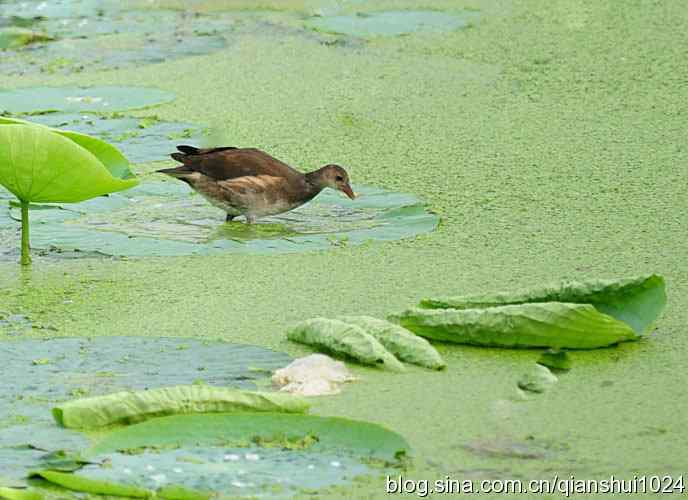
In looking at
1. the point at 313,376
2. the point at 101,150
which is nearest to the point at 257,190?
the point at 101,150

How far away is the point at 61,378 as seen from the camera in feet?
10.1

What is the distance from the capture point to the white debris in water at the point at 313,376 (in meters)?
2.97

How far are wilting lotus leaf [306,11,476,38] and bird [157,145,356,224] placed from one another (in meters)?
2.49

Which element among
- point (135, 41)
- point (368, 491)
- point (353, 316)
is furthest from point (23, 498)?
point (135, 41)

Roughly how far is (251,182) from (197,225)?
0.22m

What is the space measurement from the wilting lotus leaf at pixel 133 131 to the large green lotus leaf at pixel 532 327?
6.99 ft

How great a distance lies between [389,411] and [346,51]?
4.15 meters

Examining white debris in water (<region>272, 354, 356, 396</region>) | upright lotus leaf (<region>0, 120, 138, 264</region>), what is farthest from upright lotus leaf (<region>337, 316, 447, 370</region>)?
upright lotus leaf (<region>0, 120, 138, 264</region>)

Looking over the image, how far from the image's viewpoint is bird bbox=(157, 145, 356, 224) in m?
4.61

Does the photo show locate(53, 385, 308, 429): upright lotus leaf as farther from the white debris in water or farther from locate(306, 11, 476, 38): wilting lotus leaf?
locate(306, 11, 476, 38): wilting lotus leaf

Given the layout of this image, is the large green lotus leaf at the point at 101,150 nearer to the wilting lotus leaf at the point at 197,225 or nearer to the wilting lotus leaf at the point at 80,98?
the wilting lotus leaf at the point at 197,225

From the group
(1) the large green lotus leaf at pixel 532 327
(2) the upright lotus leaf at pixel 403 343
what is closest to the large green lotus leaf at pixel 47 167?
(2) the upright lotus leaf at pixel 403 343

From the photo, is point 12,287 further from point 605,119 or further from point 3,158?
point 605,119

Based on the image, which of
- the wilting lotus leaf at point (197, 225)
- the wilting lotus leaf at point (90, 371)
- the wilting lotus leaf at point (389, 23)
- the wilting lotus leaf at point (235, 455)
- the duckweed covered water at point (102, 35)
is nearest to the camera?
the wilting lotus leaf at point (235, 455)
